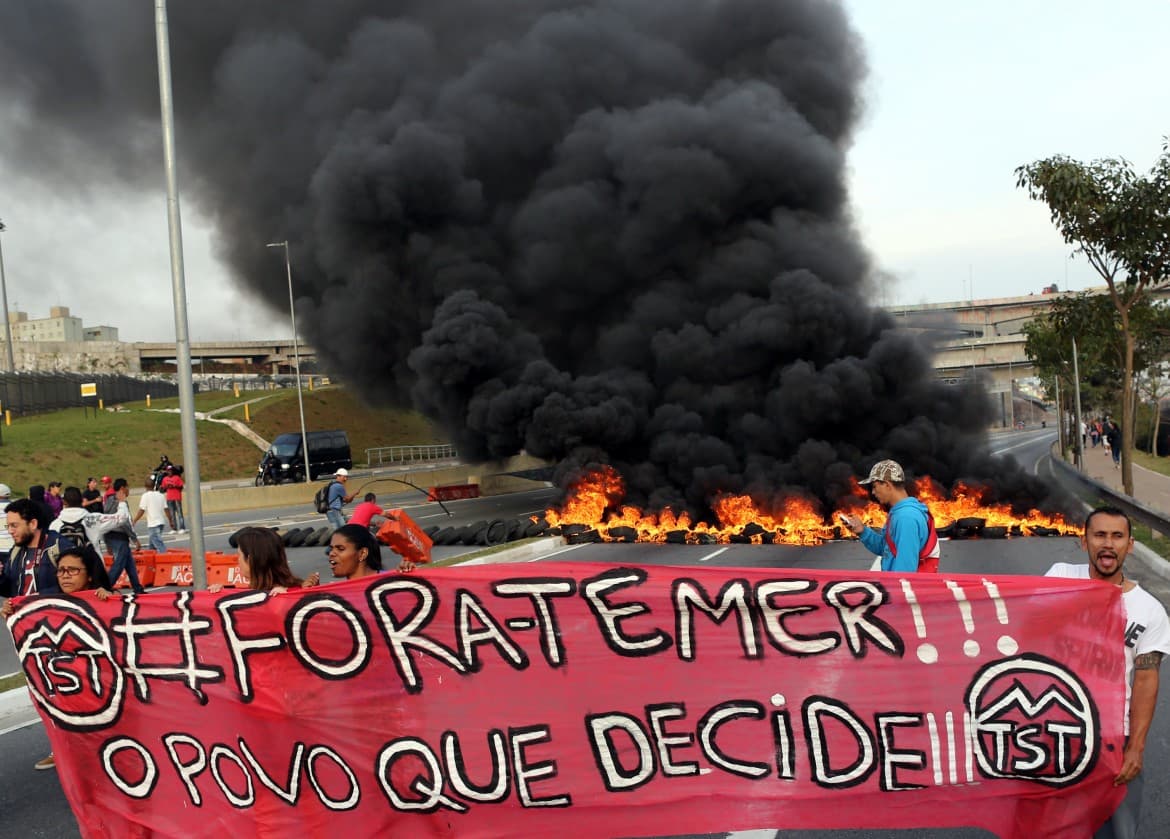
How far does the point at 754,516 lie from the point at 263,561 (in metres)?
15.7

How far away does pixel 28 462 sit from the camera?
120ft

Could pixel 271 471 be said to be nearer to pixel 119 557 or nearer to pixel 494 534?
pixel 494 534

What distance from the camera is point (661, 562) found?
14.6m

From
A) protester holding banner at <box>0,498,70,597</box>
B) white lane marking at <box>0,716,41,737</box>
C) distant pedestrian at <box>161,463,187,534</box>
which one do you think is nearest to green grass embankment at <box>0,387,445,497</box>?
distant pedestrian at <box>161,463,187,534</box>

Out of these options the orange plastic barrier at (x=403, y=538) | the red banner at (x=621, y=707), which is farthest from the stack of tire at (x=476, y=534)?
the red banner at (x=621, y=707)

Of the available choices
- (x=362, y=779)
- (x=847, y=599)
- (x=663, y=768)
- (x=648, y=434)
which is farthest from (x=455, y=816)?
(x=648, y=434)

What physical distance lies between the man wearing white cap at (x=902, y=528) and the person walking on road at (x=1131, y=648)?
1.31 m

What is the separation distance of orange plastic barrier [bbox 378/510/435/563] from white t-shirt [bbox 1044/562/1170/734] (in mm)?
10531

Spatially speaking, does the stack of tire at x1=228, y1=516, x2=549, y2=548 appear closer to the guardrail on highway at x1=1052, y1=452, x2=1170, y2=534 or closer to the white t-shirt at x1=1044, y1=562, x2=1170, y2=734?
Result: the guardrail on highway at x1=1052, y1=452, x2=1170, y2=534

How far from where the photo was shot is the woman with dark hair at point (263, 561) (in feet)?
14.9

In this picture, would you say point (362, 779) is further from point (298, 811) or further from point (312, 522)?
point (312, 522)

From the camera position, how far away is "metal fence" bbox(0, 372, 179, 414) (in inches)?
1938

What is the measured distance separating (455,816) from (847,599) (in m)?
1.72

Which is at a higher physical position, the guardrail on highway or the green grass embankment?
the green grass embankment
